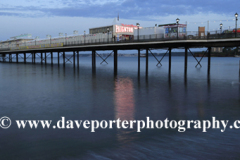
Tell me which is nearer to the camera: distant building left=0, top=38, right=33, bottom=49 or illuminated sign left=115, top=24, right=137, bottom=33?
illuminated sign left=115, top=24, right=137, bottom=33

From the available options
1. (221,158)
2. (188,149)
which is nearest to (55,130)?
(188,149)

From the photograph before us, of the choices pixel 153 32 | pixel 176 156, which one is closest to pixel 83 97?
pixel 176 156

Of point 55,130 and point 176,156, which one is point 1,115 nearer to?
point 55,130

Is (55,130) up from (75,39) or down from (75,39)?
down

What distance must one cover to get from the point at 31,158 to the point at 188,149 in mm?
6019

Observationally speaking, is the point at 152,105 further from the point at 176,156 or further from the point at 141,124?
the point at 176,156

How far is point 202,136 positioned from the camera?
39.4ft

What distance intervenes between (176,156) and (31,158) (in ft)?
17.6

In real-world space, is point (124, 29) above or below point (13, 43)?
above

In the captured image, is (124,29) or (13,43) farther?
(13,43)

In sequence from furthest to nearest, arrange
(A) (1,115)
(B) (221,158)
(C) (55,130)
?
(A) (1,115) → (C) (55,130) → (B) (221,158)

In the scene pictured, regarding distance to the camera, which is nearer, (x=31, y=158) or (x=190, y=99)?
(x=31, y=158)

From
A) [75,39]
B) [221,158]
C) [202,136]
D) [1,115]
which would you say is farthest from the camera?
[75,39]

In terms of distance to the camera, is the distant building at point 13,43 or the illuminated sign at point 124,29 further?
the distant building at point 13,43
